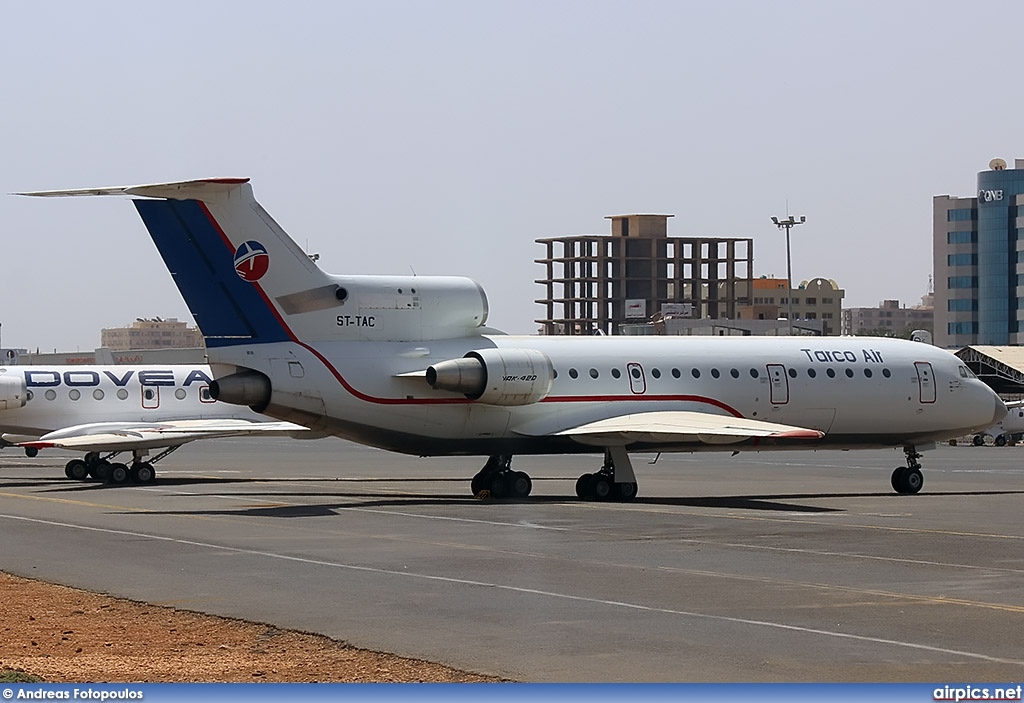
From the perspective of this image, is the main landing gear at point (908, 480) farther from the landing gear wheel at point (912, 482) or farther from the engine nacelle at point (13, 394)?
the engine nacelle at point (13, 394)

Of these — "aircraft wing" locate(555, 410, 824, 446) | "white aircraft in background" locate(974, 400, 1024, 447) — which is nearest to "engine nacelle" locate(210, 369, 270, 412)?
"aircraft wing" locate(555, 410, 824, 446)

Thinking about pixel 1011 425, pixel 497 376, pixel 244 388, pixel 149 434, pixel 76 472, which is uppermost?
pixel 497 376

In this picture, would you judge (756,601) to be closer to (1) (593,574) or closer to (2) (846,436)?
(1) (593,574)

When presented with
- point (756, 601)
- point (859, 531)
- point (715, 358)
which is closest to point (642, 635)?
point (756, 601)

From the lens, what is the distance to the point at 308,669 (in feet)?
37.8

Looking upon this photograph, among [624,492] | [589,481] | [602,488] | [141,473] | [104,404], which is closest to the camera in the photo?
[624,492]

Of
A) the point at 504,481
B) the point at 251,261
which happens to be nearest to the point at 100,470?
the point at 504,481

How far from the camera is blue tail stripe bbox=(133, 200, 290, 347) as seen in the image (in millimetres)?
28141

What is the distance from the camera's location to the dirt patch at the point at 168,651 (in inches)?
440

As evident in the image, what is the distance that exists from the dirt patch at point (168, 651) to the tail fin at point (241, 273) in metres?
13.4

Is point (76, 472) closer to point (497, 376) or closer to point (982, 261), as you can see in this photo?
point (497, 376)

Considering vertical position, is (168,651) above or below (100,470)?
above

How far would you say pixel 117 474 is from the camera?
40312 millimetres

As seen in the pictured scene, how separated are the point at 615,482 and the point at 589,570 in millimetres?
12789
